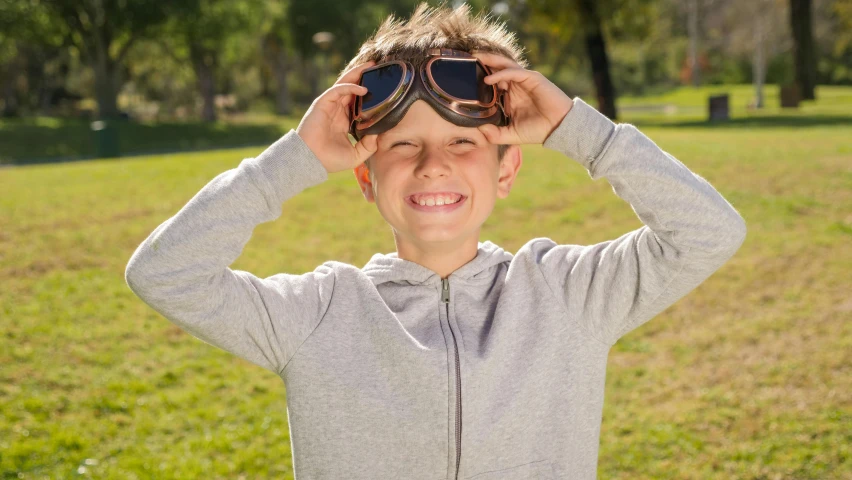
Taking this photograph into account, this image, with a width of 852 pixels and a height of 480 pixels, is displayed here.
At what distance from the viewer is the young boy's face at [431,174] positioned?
2201 millimetres

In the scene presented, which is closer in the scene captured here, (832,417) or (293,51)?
(832,417)

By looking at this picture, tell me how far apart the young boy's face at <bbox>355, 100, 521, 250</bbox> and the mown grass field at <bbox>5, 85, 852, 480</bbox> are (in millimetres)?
2806

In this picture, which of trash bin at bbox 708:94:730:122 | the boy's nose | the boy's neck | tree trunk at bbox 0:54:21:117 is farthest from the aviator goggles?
tree trunk at bbox 0:54:21:117

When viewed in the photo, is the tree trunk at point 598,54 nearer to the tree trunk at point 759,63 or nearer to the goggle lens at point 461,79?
the tree trunk at point 759,63

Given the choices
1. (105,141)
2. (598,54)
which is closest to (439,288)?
(105,141)

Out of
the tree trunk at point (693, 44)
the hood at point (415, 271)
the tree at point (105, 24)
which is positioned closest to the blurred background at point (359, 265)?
the hood at point (415, 271)

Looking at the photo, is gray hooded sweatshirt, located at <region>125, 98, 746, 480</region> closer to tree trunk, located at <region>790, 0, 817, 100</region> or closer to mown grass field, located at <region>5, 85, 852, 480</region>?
mown grass field, located at <region>5, 85, 852, 480</region>

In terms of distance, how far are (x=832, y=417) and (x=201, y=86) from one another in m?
38.8

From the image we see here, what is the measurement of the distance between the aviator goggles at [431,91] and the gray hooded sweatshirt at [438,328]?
0.23m

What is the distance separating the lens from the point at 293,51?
46.0 m

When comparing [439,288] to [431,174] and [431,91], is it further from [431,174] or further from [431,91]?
[431,91]

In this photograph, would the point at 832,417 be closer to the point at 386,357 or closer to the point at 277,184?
the point at 386,357

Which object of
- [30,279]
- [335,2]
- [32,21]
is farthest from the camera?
[335,2]

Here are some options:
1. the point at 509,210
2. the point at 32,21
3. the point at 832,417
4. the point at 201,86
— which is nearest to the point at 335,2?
the point at 201,86
